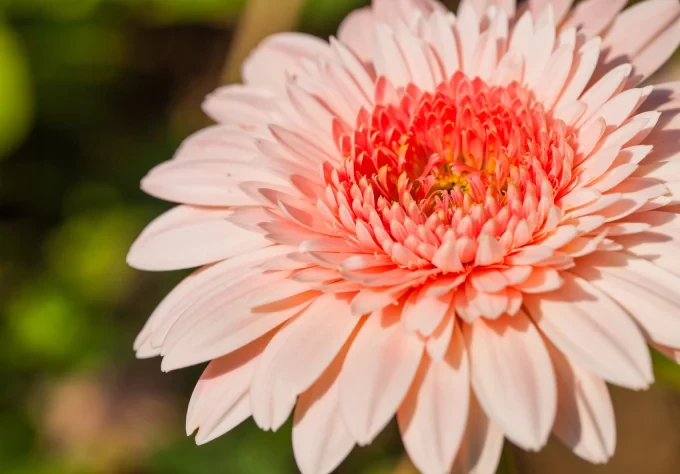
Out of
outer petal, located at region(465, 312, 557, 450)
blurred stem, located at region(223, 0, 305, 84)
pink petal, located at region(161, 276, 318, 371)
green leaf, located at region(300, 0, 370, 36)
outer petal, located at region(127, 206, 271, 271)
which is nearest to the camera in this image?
outer petal, located at region(465, 312, 557, 450)

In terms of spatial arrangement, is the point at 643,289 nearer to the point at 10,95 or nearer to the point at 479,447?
the point at 479,447

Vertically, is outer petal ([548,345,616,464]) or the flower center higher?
the flower center

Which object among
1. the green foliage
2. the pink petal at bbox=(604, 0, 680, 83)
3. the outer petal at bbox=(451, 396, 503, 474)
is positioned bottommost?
the outer petal at bbox=(451, 396, 503, 474)

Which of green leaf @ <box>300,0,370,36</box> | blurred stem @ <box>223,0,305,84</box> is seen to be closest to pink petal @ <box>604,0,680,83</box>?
blurred stem @ <box>223,0,305,84</box>

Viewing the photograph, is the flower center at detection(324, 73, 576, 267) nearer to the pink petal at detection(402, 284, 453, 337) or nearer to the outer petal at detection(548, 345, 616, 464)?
the pink petal at detection(402, 284, 453, 337)

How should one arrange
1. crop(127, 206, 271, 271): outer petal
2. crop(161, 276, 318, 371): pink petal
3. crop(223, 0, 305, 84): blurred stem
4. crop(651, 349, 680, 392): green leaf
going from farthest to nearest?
crop(223, 0, 305, 84): blurred stem, crop(651, 349, 680, 392): green leaf, crop(127, 206, 271, 271): outer petal, crop(161, 276, 318, 371): pink petal

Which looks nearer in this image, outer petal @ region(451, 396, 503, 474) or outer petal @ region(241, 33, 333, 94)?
outer petal @ region(451, 396, 503, 474)

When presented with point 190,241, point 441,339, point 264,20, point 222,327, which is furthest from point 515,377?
point 264,20

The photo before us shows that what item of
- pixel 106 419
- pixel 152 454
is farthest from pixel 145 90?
pixel 152 454
